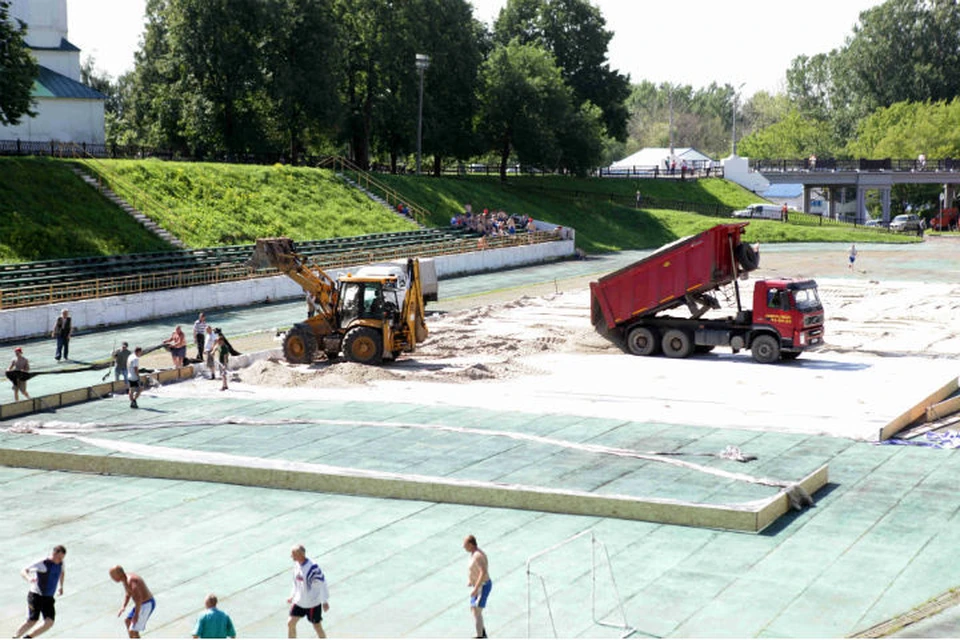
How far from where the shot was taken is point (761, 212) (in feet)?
315

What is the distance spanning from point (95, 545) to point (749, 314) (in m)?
21.9

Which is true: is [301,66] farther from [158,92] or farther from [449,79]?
[449,79]

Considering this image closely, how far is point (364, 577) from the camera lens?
17.6m

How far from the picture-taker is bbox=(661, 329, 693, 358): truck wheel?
3672 centimetres

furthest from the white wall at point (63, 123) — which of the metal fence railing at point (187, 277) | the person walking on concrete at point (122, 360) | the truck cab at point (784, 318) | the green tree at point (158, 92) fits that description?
the truck cab at point (784, 318)

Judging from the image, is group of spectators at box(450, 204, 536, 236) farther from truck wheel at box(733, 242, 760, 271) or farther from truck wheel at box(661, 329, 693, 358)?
truck wheel at box(733, 242, 760, 271)

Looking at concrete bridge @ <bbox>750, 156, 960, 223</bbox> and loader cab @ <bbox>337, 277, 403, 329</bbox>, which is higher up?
concrete bridge @ <bbox>750, 156, 960, 223</bbox>

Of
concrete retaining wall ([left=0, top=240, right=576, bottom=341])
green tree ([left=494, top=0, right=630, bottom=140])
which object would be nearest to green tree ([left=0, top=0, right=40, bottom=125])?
concrete retaining wall ([left=0, top=240, right=576, bottom=341])

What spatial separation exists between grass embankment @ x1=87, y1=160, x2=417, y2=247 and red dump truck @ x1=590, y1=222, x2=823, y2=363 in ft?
85.6

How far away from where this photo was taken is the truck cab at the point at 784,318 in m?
34.7

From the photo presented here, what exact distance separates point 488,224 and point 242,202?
1467cm

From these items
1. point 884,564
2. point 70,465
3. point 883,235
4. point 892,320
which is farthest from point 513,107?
point 884,564

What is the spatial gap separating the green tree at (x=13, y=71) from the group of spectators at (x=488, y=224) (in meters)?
24.8

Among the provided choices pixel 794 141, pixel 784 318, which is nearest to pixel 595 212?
pixel 784 318
